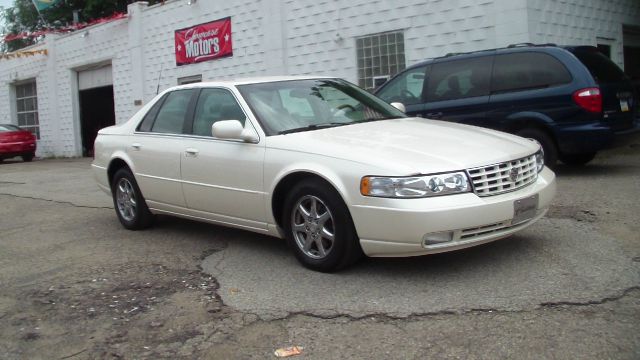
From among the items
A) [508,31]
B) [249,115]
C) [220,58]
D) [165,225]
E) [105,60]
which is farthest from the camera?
[105,60]

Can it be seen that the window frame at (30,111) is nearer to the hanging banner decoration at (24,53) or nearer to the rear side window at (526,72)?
the hanging banner decoration at (24,53)

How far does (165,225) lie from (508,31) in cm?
688

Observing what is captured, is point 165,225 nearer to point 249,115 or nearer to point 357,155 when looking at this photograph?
point 249,115

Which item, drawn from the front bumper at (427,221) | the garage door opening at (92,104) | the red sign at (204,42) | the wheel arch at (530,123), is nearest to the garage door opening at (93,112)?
the garage door opening at (92,104)

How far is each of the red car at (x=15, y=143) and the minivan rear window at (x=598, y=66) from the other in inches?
771

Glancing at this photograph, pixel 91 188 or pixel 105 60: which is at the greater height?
pixel 105 60

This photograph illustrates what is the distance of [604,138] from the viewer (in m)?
7.71

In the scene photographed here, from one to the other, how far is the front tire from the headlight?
3.26m

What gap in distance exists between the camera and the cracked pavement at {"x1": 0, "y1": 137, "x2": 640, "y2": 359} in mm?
3467

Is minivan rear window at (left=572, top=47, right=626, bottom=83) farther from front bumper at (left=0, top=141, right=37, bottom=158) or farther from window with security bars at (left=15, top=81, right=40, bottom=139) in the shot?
window with security bars at (left=15, top=81, right=40, bottom=139)

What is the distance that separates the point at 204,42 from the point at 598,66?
1096 cm

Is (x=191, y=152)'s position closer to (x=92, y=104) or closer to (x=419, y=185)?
A: (x=419, y=185)

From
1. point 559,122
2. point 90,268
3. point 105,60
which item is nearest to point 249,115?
point 90,268

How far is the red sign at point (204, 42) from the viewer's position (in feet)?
52.7
